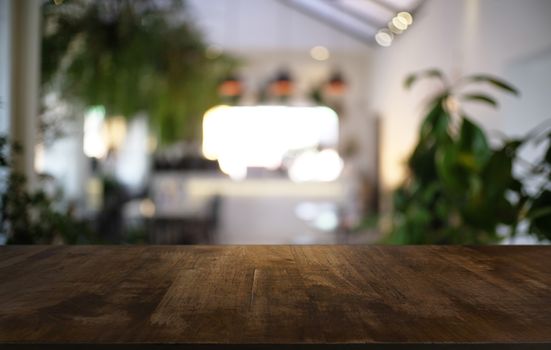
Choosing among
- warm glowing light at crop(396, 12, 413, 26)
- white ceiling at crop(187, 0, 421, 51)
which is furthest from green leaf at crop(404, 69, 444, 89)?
white ceiling at crop(187, 0, 421, 51)

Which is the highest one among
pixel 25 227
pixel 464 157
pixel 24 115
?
pixel 24 115

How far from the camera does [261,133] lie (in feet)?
41.1

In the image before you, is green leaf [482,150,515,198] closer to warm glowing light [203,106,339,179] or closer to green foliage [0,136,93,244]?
green foliage [0,136,93,244]

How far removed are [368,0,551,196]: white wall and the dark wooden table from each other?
2.97 metres

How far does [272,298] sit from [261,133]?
1168cm

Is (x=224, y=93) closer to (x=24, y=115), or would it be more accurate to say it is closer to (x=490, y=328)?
(x=24, y=115)

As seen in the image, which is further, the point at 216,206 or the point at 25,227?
the point at 216,206

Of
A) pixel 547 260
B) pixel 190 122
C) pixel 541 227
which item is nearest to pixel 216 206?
pixel 190 122

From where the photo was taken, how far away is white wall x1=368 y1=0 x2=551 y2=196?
4043 mm

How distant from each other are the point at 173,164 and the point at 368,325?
29.4 ft

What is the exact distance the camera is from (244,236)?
31.4 ft

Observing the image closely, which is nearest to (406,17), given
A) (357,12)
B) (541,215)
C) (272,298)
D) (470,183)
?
(357,12)

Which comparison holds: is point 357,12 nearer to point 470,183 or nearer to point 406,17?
point 406,17

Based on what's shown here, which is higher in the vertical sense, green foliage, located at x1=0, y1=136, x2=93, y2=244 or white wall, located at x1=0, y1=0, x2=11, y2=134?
white wall, located at x1=0, y1=0, x2=11, y2=134
